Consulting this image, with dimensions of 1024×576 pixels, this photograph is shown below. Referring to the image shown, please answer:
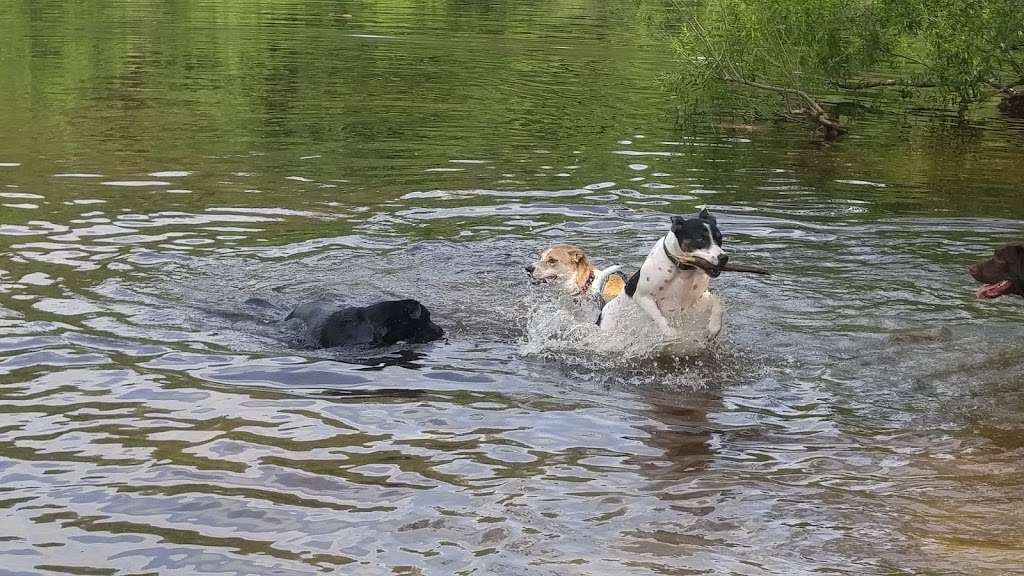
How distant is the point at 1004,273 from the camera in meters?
9.20

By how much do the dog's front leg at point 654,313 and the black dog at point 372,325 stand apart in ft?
5.44

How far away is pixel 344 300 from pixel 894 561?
596 centimetres

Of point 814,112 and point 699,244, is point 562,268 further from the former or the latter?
point 814,112

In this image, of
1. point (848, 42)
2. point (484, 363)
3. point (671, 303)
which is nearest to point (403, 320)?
point (484, 363)

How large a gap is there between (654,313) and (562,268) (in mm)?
1858

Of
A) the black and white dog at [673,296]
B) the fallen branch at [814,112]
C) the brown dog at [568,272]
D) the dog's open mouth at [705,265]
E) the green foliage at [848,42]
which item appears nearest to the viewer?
the dog's open mouth at [705,265]

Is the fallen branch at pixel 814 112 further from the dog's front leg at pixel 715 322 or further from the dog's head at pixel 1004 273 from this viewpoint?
the dog's front leg at pixel 715 322

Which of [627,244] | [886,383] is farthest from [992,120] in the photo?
[886,383]

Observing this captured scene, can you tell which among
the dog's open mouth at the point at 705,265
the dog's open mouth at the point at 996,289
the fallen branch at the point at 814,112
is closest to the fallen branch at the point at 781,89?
the fallen branch at the point at 814,112

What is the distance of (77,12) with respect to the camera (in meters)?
36.1

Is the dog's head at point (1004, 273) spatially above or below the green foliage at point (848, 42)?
below

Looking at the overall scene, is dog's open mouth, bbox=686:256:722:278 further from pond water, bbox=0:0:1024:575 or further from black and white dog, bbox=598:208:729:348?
pond water, bbox=0:0:1024:575

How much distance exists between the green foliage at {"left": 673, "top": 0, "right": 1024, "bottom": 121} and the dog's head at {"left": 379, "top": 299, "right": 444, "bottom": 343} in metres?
10.9

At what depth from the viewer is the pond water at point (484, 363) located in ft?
19.3
